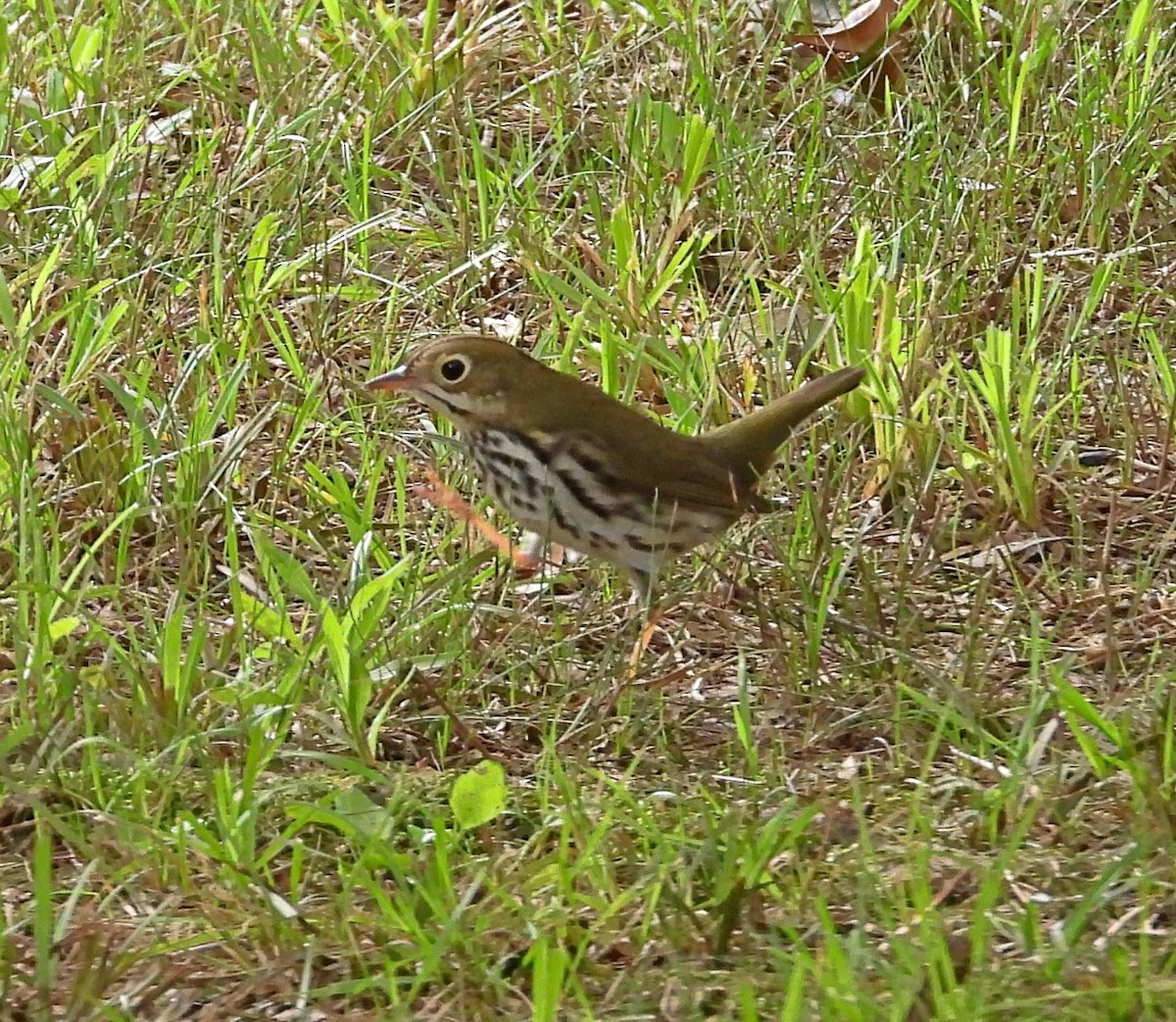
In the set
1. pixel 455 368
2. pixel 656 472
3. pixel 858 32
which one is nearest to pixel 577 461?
pixel 656 472

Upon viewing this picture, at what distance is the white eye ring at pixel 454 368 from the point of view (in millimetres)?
4008

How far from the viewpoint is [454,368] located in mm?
4023

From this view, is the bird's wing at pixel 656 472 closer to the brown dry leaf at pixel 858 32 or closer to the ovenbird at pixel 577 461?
the ovenbird at pixel 577 461

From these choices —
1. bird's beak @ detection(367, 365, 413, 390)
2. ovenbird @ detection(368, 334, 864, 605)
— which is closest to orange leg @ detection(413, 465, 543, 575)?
ovenbird @ detection(368, 334, 864, 605)

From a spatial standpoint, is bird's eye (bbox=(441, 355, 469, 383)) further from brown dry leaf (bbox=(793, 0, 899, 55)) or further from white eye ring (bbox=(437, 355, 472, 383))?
brown dry leaf (bbox=(793, 0, 899, 55))

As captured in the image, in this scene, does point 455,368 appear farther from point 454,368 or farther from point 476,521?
point 476,521

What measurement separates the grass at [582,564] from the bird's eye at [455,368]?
0.24 meters

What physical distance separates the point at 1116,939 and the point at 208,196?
3.04 metres

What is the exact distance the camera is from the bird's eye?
4.01 metres

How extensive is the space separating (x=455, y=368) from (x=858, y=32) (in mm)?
2246

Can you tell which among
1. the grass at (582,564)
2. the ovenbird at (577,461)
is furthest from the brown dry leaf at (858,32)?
the ovenbird at (577,461)

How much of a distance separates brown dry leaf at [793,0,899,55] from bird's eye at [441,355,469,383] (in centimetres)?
220

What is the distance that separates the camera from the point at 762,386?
462 centimetres

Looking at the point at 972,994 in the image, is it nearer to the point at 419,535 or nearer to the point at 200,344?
the point at 419,535
